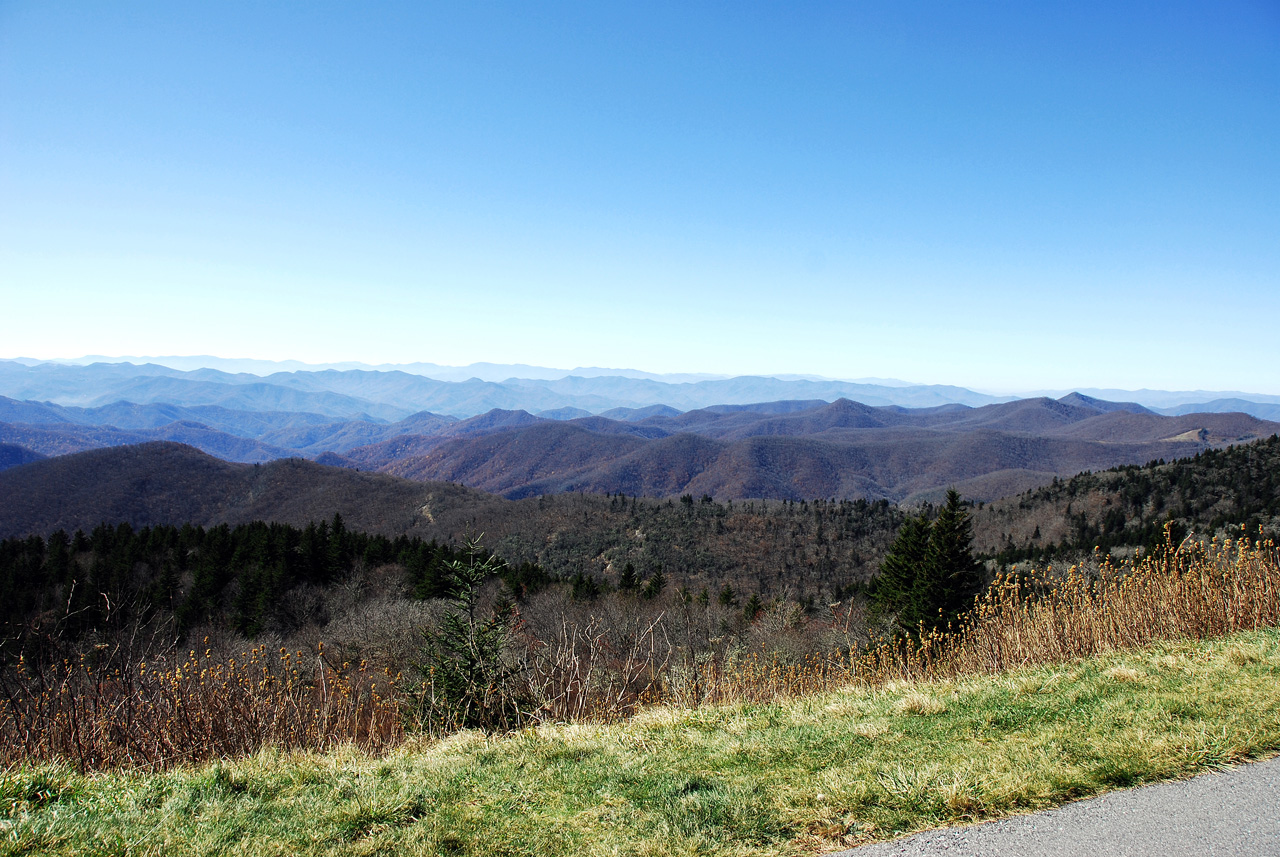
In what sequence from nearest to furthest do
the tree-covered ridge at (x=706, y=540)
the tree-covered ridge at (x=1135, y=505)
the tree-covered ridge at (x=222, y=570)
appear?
the tree-covered ridge at (x=222, y=570) → the tree-covered ridge at (x=1135, y=505) → the tree-covered ridge at (x=706, y=540)

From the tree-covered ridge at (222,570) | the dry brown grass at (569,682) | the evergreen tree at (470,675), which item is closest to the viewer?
the dry brown grass at (569,682)

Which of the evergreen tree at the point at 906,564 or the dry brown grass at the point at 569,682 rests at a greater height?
the dry brown grass at the point at 569,682

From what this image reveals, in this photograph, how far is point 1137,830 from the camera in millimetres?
3250

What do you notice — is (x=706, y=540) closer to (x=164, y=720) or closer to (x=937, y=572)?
(x=937, y=572)

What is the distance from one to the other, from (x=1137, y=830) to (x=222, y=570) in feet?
177

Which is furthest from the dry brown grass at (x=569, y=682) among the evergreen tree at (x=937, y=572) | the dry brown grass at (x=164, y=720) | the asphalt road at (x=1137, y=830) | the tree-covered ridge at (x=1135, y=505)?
the tree-covered ridge at (x=1135, y=505)

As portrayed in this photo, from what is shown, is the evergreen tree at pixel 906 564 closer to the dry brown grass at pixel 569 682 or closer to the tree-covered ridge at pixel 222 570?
the dry brown grass at pixel 569 682

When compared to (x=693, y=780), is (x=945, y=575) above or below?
below

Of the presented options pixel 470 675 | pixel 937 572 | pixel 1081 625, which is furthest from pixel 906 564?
pixel 470 675

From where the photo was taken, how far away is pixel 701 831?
3.36 meters

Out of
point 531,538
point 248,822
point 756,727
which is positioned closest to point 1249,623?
point 756,727

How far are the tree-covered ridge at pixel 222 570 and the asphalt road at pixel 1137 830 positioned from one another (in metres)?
37.4

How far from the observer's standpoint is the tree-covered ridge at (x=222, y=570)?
3997 cm

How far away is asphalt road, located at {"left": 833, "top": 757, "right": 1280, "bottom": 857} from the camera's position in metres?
3.11
